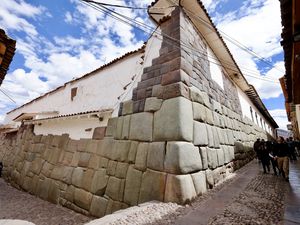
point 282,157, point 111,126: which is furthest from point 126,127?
point 282,157

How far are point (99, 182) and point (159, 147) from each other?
186 centimetres

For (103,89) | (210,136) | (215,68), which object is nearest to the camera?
(210,136)

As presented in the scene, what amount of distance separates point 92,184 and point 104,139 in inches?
43.5

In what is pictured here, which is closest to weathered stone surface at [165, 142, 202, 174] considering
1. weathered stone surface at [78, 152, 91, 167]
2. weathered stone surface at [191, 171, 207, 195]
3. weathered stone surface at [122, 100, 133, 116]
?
weathered stone surface at [191, 171, 207, 195]

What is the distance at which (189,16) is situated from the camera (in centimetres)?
491

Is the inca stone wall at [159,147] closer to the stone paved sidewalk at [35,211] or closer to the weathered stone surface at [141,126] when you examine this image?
the weathered stone surface at [141,126]

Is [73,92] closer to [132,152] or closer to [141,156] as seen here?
[132,152]

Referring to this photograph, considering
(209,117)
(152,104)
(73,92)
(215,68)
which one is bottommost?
(209,117)

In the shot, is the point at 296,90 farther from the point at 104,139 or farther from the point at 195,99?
the point at 104,139

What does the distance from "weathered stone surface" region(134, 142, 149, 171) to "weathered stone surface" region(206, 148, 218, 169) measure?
1.43m

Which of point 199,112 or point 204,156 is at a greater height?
point 199,112

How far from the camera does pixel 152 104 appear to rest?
3902 mm

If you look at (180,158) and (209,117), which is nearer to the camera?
(180,158)

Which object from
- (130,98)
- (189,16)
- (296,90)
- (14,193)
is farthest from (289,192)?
(14,193)
